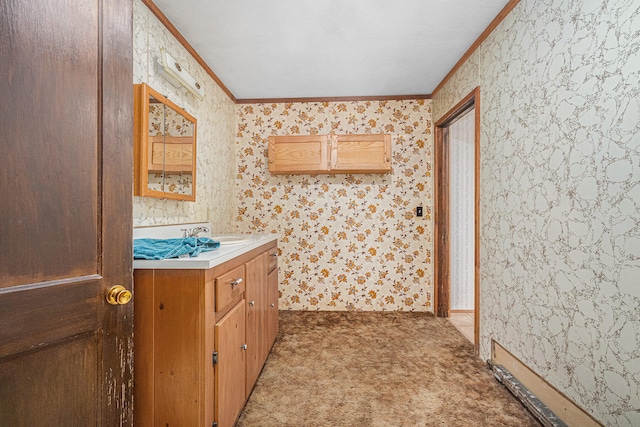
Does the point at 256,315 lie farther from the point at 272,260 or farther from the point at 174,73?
the point at 174,73

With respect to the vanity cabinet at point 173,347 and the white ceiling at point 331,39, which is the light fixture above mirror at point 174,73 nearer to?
the white ceiling at point 331,39

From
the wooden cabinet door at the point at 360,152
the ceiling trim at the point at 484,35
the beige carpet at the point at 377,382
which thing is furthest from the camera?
the wooden cabinet door at the point at 360,152

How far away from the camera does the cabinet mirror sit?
1818 mm

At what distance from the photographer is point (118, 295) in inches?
37.3

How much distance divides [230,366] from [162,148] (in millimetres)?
1363

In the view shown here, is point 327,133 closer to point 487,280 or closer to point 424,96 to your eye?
point 424,96

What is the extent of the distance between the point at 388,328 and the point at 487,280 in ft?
3.63

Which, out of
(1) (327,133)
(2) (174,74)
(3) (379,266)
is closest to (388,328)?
(3) (379,266)

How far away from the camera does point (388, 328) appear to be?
3006 mm

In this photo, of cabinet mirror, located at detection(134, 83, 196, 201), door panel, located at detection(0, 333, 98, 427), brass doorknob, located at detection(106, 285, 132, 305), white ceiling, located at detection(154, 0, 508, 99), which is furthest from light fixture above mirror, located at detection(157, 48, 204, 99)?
door panel, located at detection(0, 333, 98, 427)

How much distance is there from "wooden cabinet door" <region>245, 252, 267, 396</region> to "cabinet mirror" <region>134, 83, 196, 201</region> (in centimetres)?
73

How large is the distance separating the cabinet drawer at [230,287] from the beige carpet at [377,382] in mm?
686

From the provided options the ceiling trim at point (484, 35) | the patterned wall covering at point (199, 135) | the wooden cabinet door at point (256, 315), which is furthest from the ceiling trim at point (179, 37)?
the ceiling trim at point (484, 35)

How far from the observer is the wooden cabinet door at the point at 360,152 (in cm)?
322
